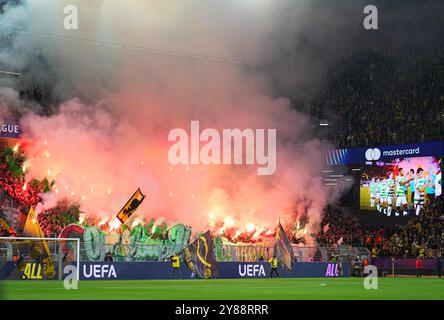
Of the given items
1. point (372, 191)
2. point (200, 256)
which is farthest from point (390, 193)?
point (200, 256)

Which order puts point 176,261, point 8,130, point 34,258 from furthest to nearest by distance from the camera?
1. point 8,130
2. point 176,261
3. point 34,258

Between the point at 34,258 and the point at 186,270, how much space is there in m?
7.91

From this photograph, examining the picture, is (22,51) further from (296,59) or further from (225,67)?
(296,59)

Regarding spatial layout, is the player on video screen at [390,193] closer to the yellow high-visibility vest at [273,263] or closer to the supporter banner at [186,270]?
the supporter banner at [186,270]

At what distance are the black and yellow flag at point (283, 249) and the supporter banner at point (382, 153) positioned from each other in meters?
12.3

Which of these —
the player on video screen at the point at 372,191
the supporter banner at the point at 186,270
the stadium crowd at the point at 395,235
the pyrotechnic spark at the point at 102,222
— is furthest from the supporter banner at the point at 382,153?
the pyrotechnic spark at the point at 102,222

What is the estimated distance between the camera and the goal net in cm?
3603

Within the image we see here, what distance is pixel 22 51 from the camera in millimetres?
49375

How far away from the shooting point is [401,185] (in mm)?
55781

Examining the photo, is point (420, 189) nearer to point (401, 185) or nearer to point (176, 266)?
point (401, 185)

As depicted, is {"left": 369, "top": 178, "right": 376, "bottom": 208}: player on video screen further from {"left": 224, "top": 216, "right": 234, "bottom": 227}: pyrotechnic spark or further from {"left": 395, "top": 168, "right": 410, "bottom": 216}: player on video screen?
{"left": 224, "top": 216, "right": 234, "bottom": 227}: pyrotechnic spark

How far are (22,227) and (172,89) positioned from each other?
525 inches

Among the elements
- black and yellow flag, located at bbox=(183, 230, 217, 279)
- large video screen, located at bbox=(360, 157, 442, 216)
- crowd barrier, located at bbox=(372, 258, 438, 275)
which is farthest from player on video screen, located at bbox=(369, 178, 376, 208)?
black and yellow flag, located at bbox=(183, 230, 217, 279)
